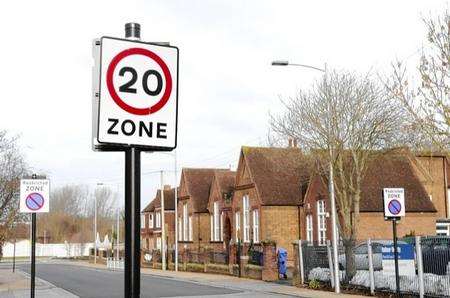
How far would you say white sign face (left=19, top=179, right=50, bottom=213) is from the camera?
12.6 meters

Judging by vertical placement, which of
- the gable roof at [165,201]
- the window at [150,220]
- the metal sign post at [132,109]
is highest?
the gable roof at [165,201]

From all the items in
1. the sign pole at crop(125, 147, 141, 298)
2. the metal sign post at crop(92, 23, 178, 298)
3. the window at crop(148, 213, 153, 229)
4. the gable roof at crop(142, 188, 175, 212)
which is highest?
the gable roof at crop(142, 188, 175, 212)

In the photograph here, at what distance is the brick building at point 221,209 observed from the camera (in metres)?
55.4

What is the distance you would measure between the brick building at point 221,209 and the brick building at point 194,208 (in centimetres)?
171

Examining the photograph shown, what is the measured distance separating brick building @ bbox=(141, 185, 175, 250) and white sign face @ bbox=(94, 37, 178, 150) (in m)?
69.2

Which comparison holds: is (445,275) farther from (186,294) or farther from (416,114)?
(186,294)

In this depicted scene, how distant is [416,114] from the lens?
16328 millimetres

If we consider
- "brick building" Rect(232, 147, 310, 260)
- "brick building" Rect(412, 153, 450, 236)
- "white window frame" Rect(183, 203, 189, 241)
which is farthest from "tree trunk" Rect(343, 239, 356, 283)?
"white window frame" Rect(183, 203, 189, 241)

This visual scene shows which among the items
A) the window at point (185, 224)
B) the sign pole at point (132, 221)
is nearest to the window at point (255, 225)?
the window at point (185, 224)

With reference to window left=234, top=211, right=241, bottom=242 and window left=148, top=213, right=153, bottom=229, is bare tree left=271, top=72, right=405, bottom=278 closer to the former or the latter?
window left=234, top=211, right=241, bottom=242

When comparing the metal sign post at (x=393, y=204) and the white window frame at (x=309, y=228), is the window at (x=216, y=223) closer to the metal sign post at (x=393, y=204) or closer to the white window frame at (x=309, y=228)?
the white window frame at (x=309, y=228)

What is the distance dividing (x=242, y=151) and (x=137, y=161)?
46.3 meters

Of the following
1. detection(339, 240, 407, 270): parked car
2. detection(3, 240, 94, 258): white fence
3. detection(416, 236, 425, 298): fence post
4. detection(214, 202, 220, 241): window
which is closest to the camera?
detection(416, 236, 425, 298): fence post

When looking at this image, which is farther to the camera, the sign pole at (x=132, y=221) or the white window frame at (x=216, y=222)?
the white window frame at (x=216, y=222)
